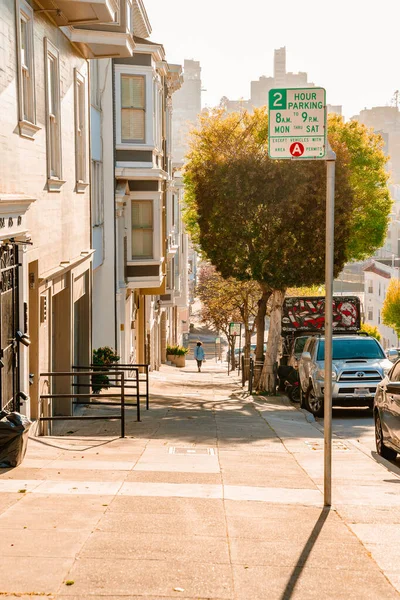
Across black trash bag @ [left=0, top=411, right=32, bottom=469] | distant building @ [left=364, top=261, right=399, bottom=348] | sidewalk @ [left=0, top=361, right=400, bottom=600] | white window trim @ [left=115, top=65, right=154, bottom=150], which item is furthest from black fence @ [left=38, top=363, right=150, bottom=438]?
distant building @ [left=364, top=261, right=399, bottom=348]

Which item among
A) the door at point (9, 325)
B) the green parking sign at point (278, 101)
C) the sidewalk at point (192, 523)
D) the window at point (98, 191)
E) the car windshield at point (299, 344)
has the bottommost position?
the car windshield at point (299, 344)

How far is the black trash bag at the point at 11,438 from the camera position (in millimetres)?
9883

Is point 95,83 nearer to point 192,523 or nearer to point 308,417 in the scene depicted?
point 308,417

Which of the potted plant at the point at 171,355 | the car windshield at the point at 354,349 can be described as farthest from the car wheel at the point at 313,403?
the potted plant at the point at 171,355

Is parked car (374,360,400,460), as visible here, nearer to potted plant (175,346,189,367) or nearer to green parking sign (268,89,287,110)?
green parking sign (268,89,287,110)

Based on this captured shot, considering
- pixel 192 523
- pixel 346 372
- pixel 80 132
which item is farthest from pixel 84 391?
pixel 192 523

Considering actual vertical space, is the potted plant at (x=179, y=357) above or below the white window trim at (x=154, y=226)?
below

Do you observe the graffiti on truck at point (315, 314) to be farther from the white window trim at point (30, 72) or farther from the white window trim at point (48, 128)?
the white window trim at point (30, 72)

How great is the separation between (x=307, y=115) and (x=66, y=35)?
316 inches

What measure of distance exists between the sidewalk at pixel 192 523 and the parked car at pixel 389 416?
1.31ft

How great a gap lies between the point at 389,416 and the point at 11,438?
5333mm

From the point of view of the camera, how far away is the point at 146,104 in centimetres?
2547

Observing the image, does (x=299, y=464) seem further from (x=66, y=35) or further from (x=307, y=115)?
(x=66, y=35)

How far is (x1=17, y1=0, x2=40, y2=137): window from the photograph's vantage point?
11.9m
